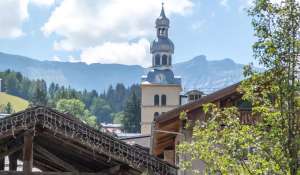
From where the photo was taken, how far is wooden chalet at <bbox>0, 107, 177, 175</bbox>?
38.9 feet

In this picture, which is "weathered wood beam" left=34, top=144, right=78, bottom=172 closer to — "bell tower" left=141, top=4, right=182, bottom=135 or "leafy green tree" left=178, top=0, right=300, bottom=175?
"leafy green tree" left=178, top=0, right=300, bottom=175

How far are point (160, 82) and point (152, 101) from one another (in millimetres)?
3876

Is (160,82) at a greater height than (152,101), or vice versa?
(160,82)

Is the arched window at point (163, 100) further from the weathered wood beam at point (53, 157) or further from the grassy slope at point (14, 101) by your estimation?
the grassy slope at point (14, 101)

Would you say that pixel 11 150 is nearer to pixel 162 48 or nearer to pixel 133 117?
pixel 162 48

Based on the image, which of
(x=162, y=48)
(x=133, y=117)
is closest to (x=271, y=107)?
(x=162, y=48)

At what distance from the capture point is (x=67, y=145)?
12859mm

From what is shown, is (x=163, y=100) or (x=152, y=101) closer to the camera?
(x=152, y=101)

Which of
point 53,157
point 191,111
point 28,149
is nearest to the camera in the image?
point 28,149

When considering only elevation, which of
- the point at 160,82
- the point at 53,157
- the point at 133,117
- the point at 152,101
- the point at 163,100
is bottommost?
the point at 133,117

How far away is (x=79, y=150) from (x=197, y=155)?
3.02 m

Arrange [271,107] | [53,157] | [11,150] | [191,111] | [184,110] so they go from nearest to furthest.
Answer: [271,107] < [11,150] < [53,157] < [184,110] < [191,111]

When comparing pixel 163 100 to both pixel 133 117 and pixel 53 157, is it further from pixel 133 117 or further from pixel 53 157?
pixel 53 157

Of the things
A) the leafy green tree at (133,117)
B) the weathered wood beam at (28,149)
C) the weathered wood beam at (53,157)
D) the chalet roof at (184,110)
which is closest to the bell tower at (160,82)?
the leafy green tree at (133,117)
